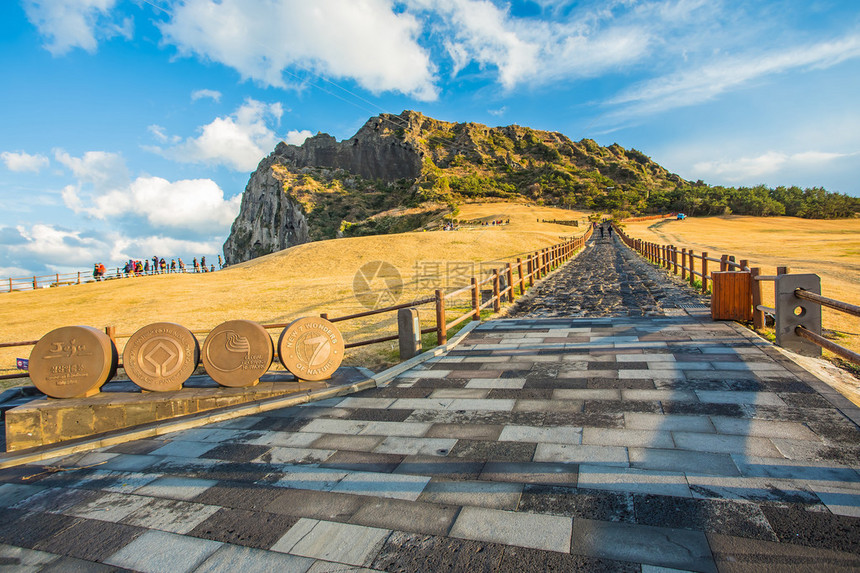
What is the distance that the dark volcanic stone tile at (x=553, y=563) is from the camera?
246 centimetres

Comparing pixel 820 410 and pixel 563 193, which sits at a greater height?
pixel 563 193

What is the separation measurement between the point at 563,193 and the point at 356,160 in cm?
9339

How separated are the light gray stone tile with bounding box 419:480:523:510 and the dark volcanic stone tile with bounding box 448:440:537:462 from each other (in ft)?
1.44

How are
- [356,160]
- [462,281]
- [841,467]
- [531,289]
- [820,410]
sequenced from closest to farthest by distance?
1. [841,467]
2. [820,410]
3. [531,289]
4. [462,281]
5. [356,160]

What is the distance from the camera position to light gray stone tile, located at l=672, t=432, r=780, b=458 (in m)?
3.58

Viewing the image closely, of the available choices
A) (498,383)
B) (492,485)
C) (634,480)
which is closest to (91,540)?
(492,485)

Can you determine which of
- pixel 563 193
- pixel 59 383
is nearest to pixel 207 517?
pixel 59 383

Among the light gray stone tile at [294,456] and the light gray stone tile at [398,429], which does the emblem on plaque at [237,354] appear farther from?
the light gray stone tile at [398,429]

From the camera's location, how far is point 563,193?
10825 centimetres

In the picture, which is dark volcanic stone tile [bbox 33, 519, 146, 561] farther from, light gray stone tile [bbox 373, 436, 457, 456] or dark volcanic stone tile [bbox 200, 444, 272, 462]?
light gray stone tile [bbox 373, 436, 457, 456]

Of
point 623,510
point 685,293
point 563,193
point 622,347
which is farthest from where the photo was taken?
point 563,193

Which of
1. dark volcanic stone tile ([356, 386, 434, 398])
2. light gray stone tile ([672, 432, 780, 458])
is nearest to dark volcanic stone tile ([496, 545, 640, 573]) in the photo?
light gray stone tile ([672, 432, 780, 458])

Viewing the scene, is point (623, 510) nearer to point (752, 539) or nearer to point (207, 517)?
point (752, 539)

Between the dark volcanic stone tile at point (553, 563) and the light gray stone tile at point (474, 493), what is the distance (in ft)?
1.55
